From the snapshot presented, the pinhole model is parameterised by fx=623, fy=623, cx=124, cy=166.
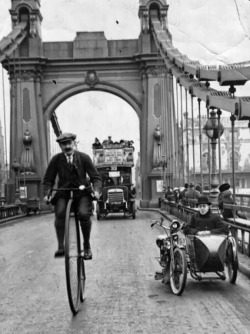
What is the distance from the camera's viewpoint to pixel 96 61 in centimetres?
3956

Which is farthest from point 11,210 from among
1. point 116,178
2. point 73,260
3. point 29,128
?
point 73,260

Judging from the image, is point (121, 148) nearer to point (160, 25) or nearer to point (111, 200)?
point (111, 200)

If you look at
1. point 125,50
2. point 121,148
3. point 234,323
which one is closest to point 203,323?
point 234,323

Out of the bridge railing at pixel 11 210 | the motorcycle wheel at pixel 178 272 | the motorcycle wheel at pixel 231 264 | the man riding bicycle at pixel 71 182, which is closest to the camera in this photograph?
the man riding bicycle at pixel 71 182

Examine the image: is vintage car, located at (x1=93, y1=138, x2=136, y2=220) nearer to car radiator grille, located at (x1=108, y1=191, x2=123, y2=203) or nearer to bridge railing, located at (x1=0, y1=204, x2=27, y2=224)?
Result: car radiator grille, located at (x1=108, y1=191, x2=123, y2=203)

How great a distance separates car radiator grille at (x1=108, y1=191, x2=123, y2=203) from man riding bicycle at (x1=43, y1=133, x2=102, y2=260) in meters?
18.4

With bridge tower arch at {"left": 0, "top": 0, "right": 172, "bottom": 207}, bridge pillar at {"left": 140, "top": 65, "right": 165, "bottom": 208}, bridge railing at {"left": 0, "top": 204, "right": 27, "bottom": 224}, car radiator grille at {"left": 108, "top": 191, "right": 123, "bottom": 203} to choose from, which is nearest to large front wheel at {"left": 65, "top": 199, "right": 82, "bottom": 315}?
car radiator grille at {"left": 108, "top": 191, "right": 123, "bottom": 203}

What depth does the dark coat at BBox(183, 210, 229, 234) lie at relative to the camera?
745 centimetres

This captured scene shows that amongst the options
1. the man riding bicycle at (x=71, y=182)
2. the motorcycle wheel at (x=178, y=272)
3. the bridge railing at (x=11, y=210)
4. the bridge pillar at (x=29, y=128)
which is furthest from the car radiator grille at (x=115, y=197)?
the man riding bicycle at (x=71, y=182)

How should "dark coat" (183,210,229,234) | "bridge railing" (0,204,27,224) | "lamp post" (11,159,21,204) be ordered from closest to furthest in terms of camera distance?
"dark coat" (183,210,229,234) < "bridge railing" (0,204,27,224) < "lamp post" (11,159,21,204)

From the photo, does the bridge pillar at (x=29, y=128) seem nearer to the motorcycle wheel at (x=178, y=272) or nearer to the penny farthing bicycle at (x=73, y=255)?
the motorcycle wheel at (x=178, y=272)

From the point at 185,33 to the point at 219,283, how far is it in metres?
27.0

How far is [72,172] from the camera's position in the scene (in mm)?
6348

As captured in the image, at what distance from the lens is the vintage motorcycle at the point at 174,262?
6.77 meters
